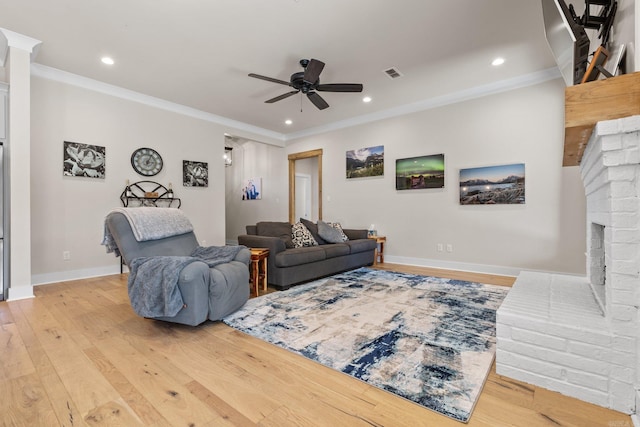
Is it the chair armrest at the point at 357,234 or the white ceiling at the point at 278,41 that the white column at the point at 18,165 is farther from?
the chair armrest at the point at 357,234

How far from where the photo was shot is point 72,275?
13.0 feet

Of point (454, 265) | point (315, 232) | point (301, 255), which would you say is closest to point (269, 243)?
point (301, 255)

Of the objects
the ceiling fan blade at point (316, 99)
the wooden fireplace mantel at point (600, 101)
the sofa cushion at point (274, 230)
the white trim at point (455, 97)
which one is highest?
the white trim at point (455, 97)

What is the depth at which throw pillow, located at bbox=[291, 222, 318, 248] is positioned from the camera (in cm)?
417

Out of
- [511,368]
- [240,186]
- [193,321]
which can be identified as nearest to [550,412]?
[511,368]

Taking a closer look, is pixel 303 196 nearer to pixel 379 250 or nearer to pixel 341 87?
pixel 379 250

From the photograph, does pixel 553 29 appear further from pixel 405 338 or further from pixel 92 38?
pixel 92 38

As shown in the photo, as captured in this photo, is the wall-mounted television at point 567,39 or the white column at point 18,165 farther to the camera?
the white column at point 18,165

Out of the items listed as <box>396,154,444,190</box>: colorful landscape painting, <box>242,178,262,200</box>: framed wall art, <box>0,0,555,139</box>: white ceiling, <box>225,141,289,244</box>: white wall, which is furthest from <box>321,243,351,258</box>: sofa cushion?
<box>242,178,262,200</box>: framed wall art

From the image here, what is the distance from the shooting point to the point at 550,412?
1.31 metres

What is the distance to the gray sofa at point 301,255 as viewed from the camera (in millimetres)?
3406

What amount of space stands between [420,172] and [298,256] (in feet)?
9.16

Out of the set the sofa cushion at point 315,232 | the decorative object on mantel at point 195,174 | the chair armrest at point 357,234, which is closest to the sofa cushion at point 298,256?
the sofa cushion at point 315,232

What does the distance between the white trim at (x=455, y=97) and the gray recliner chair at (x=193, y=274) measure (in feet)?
12.7
